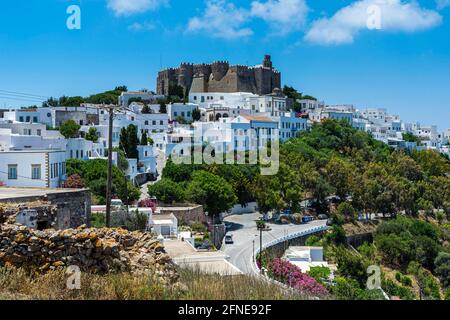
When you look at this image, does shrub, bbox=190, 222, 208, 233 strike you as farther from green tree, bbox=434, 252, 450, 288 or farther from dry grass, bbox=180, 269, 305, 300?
dry grass, bbox=180, 269, 305, 300

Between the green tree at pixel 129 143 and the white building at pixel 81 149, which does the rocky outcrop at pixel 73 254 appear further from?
the green tree at pixel 129 143

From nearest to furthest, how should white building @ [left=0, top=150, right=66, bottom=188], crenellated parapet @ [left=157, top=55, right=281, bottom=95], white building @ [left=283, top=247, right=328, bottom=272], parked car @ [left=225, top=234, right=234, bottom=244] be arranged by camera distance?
1. white building @ [left=0, top=150, right=66, bottom=188]
2. white building @ [left=283, top=247, right=328, bottom=272]
3. parked car @ [left=225, top=234, right=234, bottom=244]
4. crenellated parapet @ [left=157, top=55, right=281, bottom=95]

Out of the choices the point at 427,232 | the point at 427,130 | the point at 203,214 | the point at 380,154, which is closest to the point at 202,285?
the point at 203,214

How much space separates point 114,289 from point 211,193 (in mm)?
23649

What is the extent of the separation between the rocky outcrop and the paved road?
12.7 metres

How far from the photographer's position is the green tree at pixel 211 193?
29.8 m

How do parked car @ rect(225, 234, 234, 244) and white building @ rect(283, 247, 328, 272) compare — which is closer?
white building @ rect(283, 247, 328, 272)

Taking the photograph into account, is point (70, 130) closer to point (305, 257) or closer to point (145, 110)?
point (145, 110)

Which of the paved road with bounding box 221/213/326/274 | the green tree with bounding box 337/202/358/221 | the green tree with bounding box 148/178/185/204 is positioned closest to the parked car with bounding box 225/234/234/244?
the paved road with bounding box 221/213/326/274

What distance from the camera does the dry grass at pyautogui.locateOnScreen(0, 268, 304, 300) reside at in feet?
21.8

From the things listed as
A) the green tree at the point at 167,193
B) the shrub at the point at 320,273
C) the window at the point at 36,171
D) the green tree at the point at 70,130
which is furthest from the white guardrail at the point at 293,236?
the green tree at the point at 70,130

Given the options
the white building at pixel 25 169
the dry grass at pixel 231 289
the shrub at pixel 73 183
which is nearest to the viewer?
the dry grass at pixel 231 289

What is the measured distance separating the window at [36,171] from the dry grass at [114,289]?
13.9 meters
